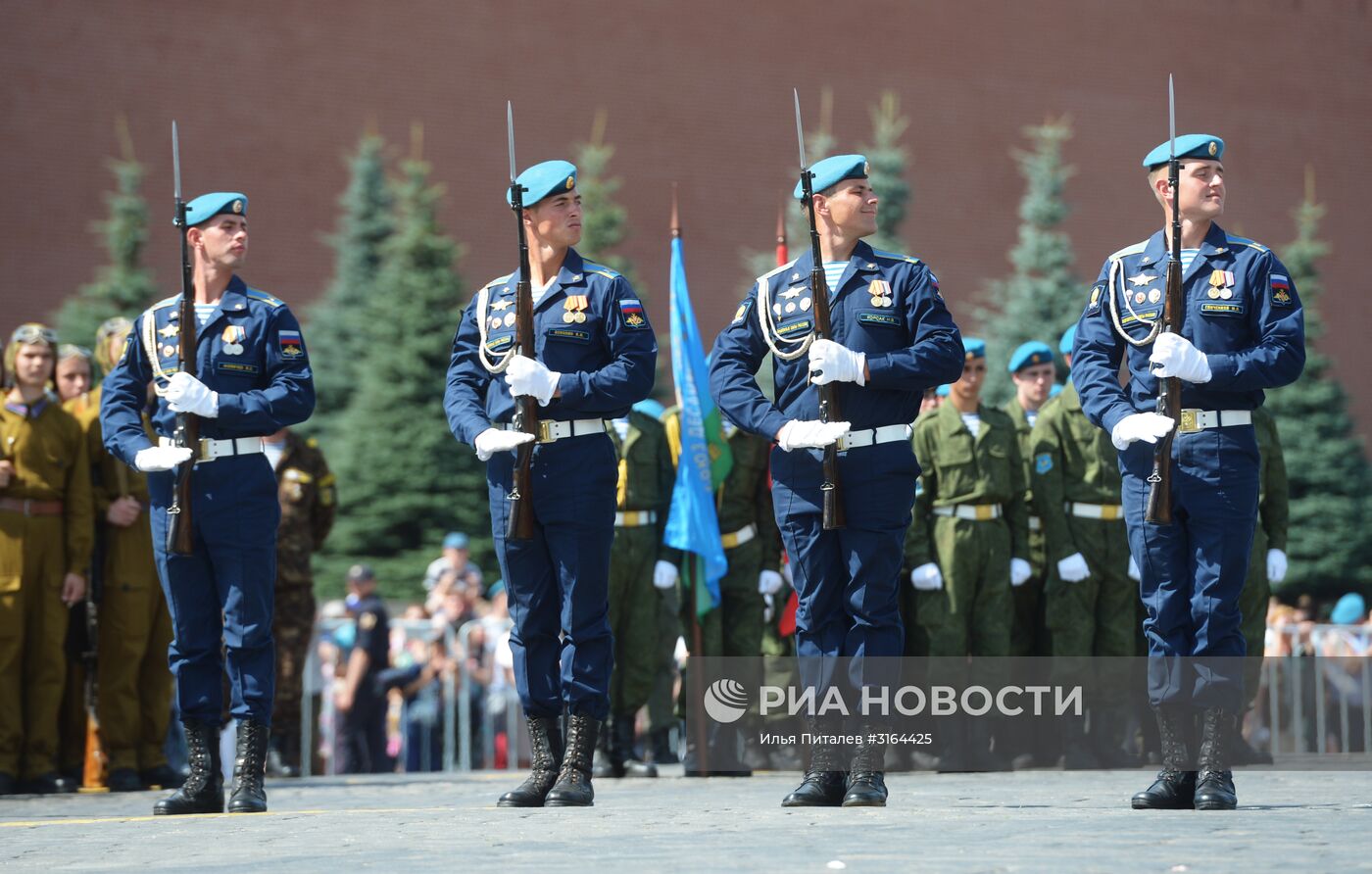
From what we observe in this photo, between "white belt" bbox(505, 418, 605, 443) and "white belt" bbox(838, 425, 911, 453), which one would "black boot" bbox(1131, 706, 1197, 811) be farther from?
"white belt" bbox(505, 418, 605, 443)

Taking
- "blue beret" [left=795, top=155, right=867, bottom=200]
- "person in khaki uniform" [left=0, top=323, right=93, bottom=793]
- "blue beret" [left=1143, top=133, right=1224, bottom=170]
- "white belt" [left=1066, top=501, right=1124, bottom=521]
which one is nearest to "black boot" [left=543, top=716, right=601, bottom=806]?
"blue beret" [left=795, top=155, right=867, bottom=200]

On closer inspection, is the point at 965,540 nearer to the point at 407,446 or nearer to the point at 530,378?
the point at 530,378

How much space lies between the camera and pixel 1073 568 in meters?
10.2

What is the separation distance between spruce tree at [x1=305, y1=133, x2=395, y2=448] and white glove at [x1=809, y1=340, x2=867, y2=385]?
19480mm

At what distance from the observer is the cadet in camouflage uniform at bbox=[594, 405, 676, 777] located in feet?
32.8

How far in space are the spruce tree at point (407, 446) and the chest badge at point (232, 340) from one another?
1434 cm

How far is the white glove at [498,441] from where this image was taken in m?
6.88

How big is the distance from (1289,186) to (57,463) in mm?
24618

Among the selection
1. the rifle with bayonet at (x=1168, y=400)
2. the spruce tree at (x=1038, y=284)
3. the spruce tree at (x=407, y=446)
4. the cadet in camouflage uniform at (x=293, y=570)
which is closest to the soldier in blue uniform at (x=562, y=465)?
the rifle with bayonet at (x=1168, y=400)

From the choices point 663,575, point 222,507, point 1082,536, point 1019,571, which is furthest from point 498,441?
point 1082,536

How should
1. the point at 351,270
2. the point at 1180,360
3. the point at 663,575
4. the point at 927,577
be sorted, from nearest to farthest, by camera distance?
the point at 1180,360 < the point at 927,577 < the point at 663,575 < the point at 351,270

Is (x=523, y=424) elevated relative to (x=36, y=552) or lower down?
elevated

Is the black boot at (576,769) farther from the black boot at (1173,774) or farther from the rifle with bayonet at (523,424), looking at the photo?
the black boot at (1173,774)

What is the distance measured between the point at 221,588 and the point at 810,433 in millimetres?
2298
